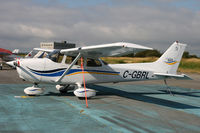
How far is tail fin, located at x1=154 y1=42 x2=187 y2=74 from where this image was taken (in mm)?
10625

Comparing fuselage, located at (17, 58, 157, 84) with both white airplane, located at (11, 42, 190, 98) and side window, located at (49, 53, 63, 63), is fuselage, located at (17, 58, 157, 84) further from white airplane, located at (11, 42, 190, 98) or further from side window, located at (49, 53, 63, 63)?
side window, located at (49, 53, 63, 63)

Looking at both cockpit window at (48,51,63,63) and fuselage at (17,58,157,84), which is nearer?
fuselage at (17,58,157,84)

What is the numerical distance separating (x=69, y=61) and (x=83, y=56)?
0.66m

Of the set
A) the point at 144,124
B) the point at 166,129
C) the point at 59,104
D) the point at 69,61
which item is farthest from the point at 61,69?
the point at 166,129

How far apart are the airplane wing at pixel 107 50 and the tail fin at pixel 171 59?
12.9 ft

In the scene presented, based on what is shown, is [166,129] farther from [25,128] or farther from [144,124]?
[25,128]

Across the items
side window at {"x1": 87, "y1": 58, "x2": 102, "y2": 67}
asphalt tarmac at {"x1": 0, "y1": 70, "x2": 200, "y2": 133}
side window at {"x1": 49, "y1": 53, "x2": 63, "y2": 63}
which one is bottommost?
asphalt tarmac at {"x1": 0, "y1": 70, "x2": 200, "y2": 133}

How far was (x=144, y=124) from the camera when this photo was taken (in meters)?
5.30

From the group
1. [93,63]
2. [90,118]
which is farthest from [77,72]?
[90,118]

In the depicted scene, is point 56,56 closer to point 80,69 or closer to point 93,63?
point 80,69

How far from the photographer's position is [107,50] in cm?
767

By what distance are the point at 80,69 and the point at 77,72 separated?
0.20 metres

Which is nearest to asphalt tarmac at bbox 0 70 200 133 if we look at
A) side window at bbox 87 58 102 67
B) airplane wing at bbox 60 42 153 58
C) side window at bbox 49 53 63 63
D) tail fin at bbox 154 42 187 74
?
side window at bbox 49 53 63 63

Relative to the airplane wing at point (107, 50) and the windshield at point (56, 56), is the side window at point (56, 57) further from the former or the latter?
the airplane wing at point (107, 50)
